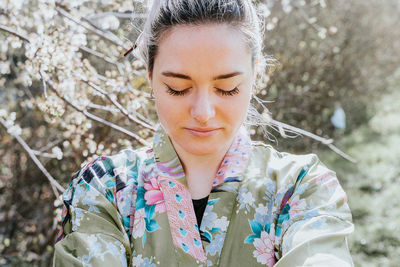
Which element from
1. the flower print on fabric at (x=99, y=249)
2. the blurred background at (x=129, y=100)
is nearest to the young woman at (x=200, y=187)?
the flower print on fabric at (x=99, y=249)

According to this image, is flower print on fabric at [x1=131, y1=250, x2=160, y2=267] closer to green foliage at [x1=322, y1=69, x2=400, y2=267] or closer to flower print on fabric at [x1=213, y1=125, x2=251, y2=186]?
flower print on fabric at [x1=213, y1=125, x2=251, y2=186]

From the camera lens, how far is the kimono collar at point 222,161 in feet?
4.99

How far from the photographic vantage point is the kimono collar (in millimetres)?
1520

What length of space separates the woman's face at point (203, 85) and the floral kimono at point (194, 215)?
161 millimetres

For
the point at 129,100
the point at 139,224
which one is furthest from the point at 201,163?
the point at 129,100

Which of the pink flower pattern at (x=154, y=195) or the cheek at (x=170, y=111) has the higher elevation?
the cheek at (x=170, y=111)

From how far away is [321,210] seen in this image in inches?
50.7

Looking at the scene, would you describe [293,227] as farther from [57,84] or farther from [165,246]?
[57,84]

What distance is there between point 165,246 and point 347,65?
5.87 metres

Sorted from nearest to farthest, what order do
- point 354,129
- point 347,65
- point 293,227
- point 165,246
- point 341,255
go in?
point 341,255
point 293,227
point 165,246
point 347,65
point 354,129

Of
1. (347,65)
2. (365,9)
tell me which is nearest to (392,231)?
(347,65)

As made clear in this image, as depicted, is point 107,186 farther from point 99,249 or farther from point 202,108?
point 202,108

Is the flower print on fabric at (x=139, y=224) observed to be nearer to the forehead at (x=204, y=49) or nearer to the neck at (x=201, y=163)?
the neck at (x=201, y=163)

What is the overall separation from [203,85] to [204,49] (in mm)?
103
